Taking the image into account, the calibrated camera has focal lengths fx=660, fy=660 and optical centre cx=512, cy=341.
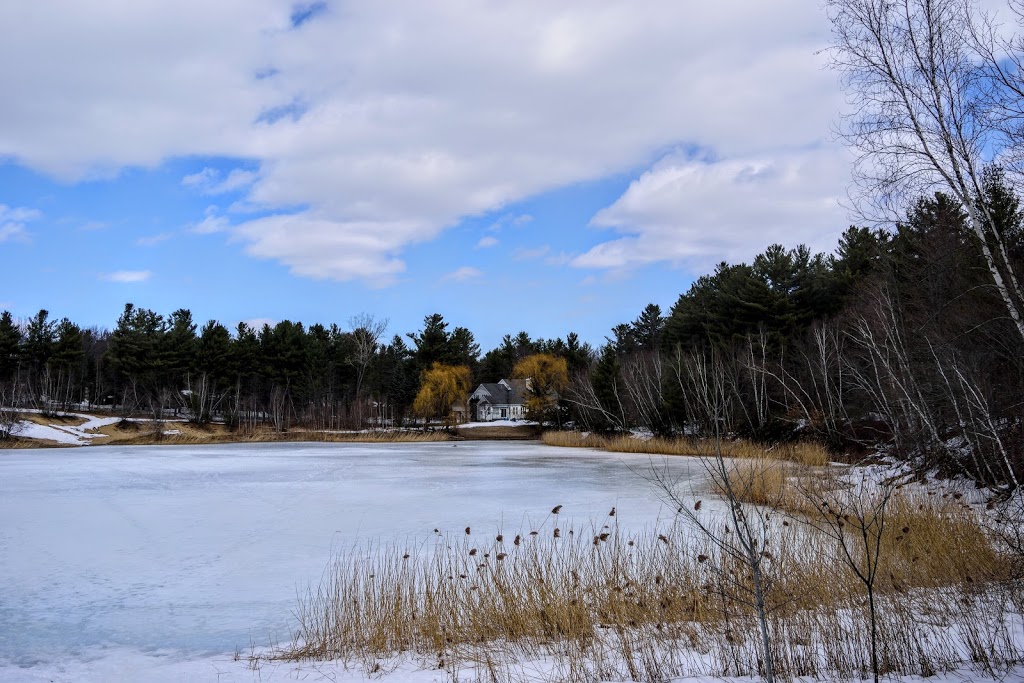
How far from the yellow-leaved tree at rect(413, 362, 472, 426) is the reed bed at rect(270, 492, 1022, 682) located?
143 ft

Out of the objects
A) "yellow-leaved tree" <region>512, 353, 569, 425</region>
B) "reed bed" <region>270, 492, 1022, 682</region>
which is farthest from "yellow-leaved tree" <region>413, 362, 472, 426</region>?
"reed bed" <region>270, 492, 1022, 682</region>

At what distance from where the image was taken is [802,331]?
33.5 m

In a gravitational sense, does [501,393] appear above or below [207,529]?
above

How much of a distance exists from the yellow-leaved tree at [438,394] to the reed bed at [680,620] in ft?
143

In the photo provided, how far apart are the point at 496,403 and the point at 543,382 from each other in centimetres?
2267

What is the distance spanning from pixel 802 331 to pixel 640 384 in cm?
935

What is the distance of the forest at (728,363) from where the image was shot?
40.9 ft

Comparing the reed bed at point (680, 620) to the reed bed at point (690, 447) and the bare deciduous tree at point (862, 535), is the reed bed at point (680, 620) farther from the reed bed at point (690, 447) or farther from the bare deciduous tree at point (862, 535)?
the reed bed at point (690, 447)

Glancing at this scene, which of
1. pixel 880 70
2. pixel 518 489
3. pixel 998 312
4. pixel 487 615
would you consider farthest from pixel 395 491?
pixel 998 312

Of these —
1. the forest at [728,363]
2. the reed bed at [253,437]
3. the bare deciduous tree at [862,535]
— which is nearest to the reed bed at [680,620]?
the bare deciduous tree at [862,535]

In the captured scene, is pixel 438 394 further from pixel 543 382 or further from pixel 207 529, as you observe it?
pixel 207 529

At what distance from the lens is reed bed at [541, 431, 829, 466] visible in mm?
18469

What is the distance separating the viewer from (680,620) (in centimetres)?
528

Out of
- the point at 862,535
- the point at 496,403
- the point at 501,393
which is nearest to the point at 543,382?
the point at 496,403
